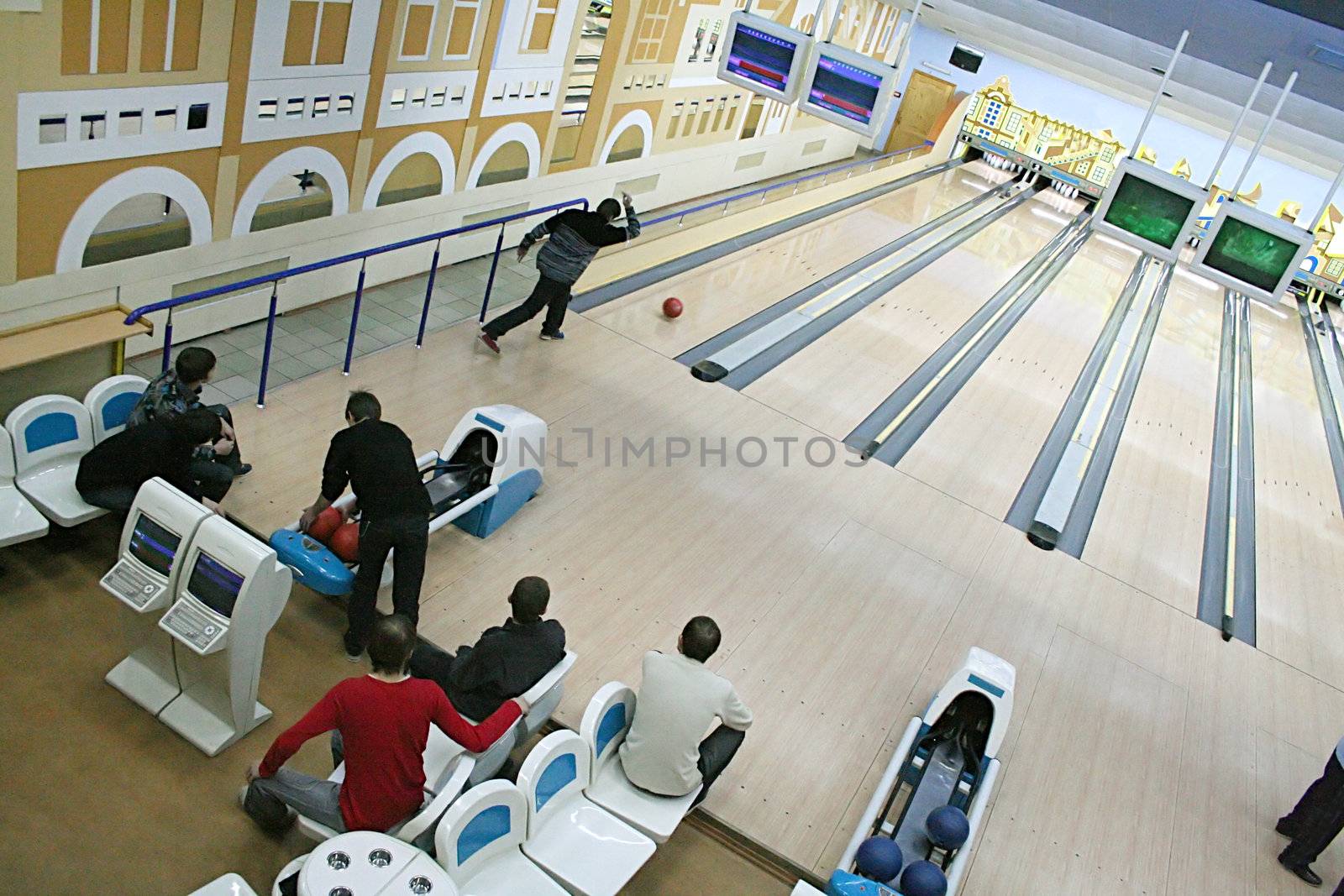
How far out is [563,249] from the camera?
646cm

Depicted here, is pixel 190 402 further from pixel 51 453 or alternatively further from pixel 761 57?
pixel 761 57

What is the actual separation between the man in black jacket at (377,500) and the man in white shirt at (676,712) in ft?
3.50

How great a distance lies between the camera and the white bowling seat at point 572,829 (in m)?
3.13

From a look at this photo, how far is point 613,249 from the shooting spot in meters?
8.38

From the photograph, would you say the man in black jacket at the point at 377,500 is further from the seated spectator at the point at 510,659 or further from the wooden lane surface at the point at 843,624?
the seated spectator at the point at 510,659

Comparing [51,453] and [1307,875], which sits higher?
[51,453]

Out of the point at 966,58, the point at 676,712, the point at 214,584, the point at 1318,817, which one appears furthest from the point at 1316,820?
the point at 966,58

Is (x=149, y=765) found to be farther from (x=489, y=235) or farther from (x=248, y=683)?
(x=489, y=235)

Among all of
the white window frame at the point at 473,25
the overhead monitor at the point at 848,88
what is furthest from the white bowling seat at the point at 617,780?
the white window frame at the point at 473,25

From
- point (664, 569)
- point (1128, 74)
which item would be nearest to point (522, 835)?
point (664, 569)

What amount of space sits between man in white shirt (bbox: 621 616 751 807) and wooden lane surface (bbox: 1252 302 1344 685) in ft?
13.6

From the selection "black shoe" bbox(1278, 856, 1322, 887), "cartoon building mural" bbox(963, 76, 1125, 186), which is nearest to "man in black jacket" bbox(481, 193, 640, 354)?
"black shoe" bbox(1278, 856, 1322, 887)

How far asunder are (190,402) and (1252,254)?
234 inches

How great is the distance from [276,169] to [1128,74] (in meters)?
8.04
